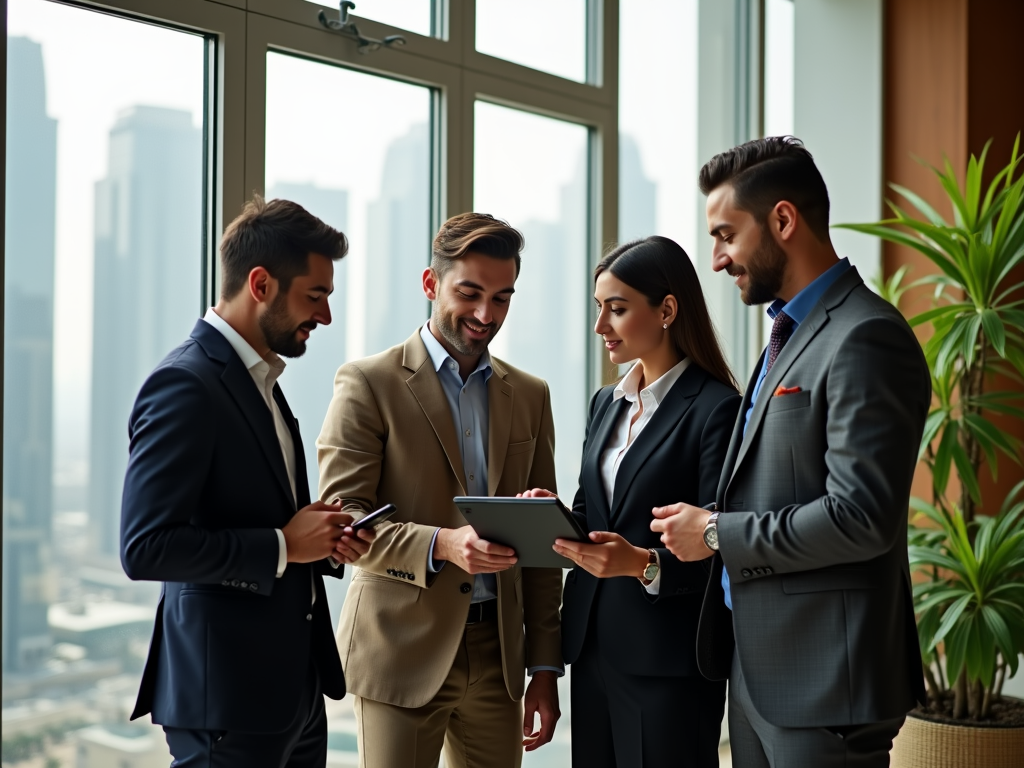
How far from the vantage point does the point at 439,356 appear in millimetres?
2412

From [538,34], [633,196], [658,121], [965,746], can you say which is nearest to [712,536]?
[965,746]

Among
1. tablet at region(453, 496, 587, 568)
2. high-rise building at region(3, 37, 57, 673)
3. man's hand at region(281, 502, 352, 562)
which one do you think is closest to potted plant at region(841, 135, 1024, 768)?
tablet at region(453, 496, 587, 568)

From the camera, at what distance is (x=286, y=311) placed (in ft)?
6.59

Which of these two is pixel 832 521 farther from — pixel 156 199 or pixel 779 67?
pixel 779 67

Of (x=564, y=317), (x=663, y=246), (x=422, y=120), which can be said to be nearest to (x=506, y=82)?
(x=422, y=120)

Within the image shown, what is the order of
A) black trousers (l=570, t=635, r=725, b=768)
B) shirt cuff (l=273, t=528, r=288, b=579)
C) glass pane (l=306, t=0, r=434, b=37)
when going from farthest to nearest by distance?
glass pane (l=306, t=0, r=434, b=37) < black trousers (l=570, t=635, r=725, b=768) < shirt cuff (l=273, t=528, r=288, b=579)

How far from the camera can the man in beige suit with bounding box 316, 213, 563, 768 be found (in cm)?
224

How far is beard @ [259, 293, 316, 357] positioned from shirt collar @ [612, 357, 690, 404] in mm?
833

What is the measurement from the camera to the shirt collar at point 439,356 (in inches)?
95.0

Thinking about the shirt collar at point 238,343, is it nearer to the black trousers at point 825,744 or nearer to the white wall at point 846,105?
the black trousers at point 825,744

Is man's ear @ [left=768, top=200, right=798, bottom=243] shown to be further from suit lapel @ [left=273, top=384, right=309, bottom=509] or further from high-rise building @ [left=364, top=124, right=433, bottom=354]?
high-rise building @ [left=364, top=124, right=433, bottom=354]

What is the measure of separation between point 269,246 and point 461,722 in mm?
1199

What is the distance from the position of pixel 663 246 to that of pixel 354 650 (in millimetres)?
1192

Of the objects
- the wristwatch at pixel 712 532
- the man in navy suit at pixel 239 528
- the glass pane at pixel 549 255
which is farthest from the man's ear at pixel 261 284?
the glass pane at pixel 549 255
